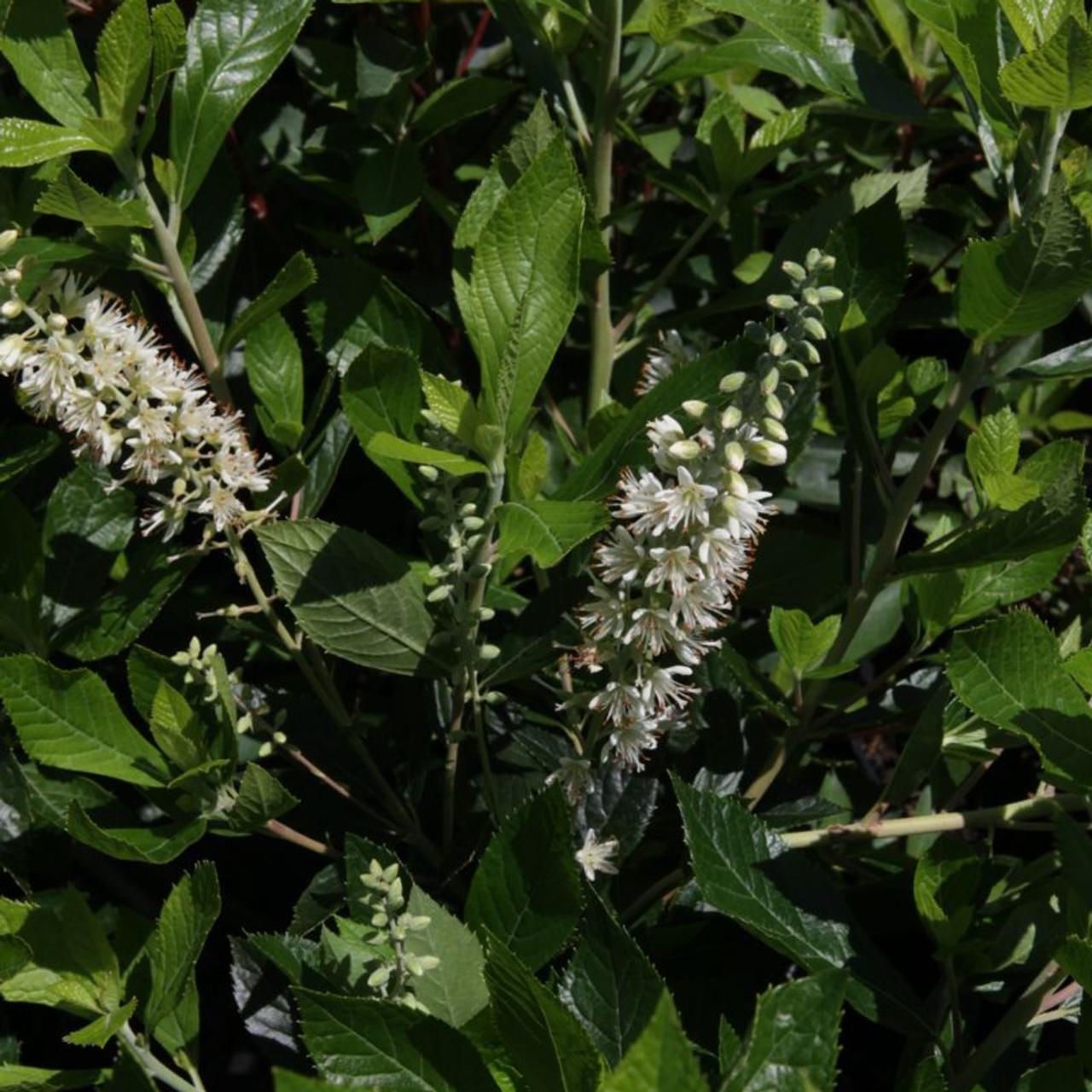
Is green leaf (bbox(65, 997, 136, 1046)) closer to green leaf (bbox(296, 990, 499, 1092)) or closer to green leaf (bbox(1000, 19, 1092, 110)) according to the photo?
green leaf (bbox(296, 990, 499, 1092))

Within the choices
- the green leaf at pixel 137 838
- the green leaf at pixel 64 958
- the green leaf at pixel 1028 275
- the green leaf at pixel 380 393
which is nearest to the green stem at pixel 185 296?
the green leaf at pixel 380 393

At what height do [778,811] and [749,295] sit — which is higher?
[749,295]

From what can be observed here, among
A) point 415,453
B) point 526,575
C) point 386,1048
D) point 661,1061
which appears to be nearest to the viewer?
point 661,1061

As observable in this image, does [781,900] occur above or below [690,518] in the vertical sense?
below

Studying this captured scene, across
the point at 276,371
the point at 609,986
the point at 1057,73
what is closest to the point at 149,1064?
the point at 609,986

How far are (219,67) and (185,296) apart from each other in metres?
0.27

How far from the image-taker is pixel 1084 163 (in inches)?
59.8

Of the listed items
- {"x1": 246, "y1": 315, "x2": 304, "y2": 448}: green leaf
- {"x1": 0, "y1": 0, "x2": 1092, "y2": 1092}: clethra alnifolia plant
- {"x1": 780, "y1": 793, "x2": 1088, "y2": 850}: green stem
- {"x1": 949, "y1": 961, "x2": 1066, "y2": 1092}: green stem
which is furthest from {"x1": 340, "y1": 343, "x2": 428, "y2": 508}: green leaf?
{"x1": 949, "y1": 961, "x2": 1066, "y2": 1092}: green stem

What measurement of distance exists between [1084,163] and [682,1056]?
112 cm

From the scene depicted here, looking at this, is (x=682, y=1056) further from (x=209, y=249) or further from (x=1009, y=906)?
(x=209, y=249)

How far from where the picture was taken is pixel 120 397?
1466 mm

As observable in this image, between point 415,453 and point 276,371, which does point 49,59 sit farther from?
point 415,453

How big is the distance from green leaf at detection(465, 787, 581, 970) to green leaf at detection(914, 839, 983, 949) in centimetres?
41

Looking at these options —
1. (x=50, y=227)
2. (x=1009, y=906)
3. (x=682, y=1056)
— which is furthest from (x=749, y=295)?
(x=682, y=1056)
